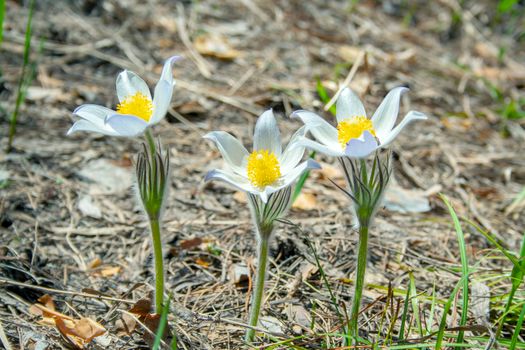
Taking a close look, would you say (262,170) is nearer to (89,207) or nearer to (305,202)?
(305,202)

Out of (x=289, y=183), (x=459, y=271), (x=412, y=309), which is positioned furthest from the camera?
(x=459, y=271)

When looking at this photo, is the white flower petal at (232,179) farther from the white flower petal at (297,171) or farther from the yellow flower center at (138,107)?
the yellow flower center at (138,107)

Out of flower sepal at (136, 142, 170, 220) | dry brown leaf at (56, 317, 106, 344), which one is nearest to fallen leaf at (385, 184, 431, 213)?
flower sepal at (136, 142, 170, 220)

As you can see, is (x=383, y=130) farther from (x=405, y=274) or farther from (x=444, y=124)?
(x=444, y=124)

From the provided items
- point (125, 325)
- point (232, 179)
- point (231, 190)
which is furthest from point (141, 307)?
point (231, 190)

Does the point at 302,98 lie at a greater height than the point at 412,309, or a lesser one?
greater

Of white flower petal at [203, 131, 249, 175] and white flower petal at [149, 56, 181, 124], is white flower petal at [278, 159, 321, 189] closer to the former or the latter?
white flower petal at [203, 131, 249, 175]

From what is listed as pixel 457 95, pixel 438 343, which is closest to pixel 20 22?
pixel 457 95
